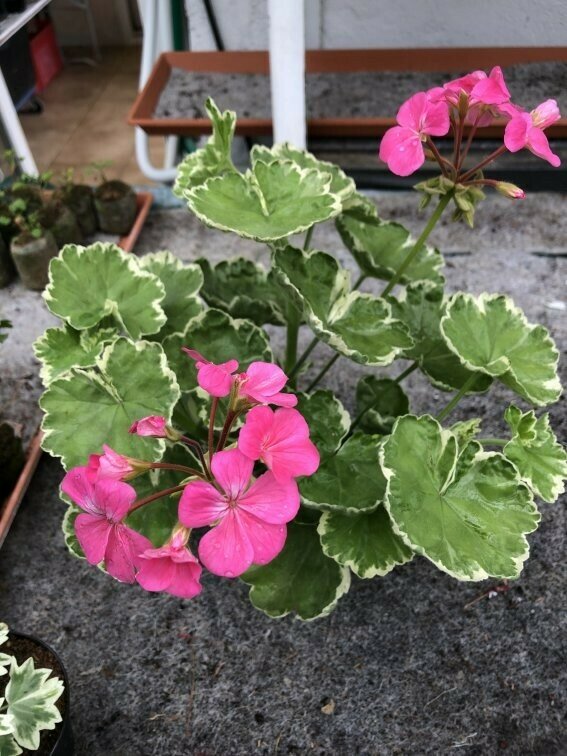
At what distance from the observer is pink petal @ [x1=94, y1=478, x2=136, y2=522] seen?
65 cm

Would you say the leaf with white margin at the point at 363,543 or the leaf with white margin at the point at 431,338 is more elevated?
the leaf with white margin at the point at 431,338

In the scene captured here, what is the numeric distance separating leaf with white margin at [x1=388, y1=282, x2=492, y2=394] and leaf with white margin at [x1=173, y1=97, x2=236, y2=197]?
0.39 metres

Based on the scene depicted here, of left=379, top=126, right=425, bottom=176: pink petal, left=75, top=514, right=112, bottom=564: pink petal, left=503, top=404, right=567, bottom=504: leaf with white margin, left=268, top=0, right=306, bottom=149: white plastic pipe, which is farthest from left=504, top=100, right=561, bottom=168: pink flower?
left=268, top=0, right=306, bottom=149: white plastic pipe

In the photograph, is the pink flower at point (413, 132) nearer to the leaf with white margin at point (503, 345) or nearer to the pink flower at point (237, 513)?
the leaf with white margin at point (503, 345)

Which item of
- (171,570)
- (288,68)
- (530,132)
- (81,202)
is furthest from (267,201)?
(81,202)

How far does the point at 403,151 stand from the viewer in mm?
867

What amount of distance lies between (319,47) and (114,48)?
1.68 m

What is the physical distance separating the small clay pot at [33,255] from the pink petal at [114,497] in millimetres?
1284

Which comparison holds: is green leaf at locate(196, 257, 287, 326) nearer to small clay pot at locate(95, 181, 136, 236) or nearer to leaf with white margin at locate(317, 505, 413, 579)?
leaf with white margin at locate(317, 505, 413, 579)

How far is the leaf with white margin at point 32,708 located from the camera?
0.83m

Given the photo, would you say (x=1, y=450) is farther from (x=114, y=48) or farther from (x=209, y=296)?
(x=114, y=48)

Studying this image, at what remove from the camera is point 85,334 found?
3.46ft

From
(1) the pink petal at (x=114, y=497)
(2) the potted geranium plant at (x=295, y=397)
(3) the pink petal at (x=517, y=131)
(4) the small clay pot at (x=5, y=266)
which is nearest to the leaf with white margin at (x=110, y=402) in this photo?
(2) the potted geranium plant at (x=295, y=397)

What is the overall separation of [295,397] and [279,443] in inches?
2.3
